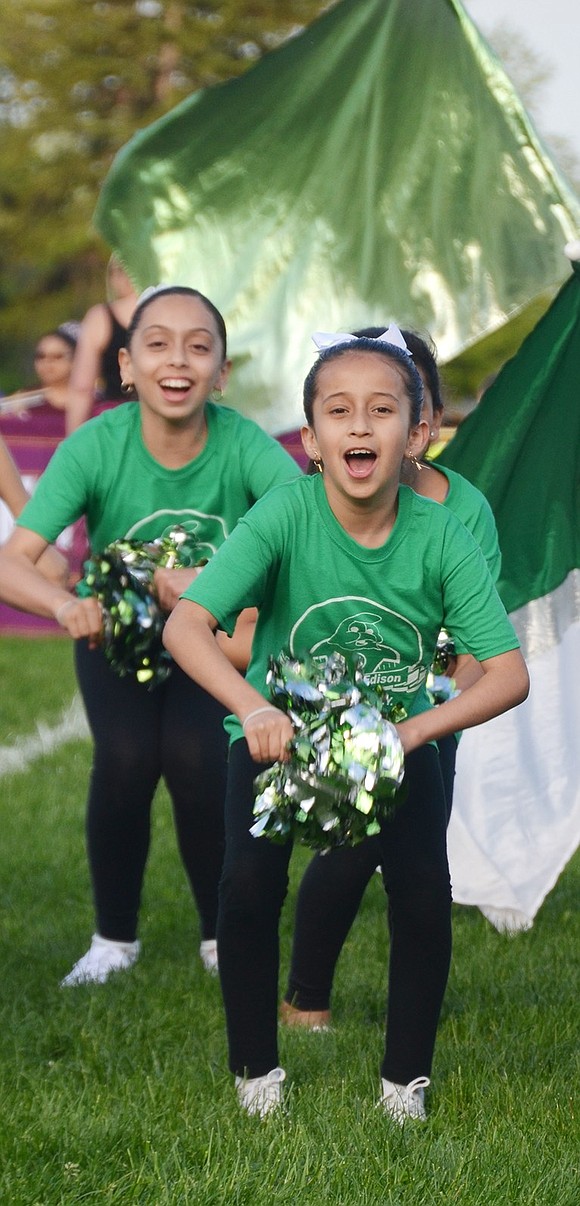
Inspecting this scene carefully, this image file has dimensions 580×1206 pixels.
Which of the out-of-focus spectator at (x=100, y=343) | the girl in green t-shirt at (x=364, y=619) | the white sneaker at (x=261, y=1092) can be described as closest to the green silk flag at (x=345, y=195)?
the girl in green t-shirt at (x=364, y=619)

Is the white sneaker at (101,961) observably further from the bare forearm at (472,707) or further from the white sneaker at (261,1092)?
the bare forearm at (472,707)

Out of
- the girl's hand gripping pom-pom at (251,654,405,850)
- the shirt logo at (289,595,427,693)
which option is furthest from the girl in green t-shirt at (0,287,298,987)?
the girl's hand gripping pom-pom at (251,654,405,850)

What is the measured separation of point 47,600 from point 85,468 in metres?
0.48

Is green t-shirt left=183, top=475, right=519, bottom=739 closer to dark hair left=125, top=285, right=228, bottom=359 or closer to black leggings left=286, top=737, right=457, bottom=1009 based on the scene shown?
black leggings left=286, top=737, right=457, bottom=1009

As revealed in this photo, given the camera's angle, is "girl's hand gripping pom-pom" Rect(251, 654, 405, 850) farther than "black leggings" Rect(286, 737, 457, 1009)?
No

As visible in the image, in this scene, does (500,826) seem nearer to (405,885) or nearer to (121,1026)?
(121,1026)

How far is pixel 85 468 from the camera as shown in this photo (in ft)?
14.9

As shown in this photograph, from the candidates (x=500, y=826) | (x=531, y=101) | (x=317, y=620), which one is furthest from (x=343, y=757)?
(x=531, y=101)

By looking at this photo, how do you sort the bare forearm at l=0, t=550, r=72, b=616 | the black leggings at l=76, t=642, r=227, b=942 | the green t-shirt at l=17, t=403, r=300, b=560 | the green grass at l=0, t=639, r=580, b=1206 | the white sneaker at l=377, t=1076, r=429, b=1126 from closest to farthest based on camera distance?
1. the green grass at l=0, t=639, r=580, b=1206
2. the white sneaker at l=377, t=1076, r=429, b=1126
3. the bare forearm at l=0, t=550, r=72, b=616
4. the green t-shirt at l=17, t=403, r=300, b=560
5. the black leggings at l=76, t=642, r=227, b=942

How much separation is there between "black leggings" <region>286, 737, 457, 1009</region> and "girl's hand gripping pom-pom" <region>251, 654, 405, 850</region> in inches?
31.2

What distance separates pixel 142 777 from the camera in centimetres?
469

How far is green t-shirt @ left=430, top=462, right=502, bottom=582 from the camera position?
4.10 metres

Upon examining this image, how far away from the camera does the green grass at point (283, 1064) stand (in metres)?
3.14

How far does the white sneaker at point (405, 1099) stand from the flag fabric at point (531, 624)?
185cm
